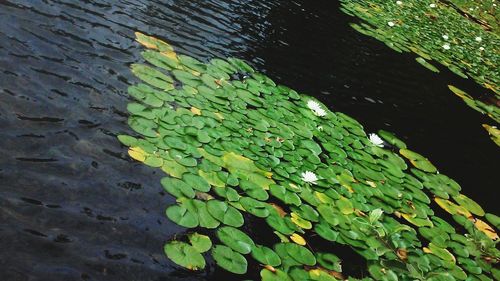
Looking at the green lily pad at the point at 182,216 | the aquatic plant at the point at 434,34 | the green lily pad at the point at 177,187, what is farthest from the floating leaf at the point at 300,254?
the aquatic plant at the point at 434,34

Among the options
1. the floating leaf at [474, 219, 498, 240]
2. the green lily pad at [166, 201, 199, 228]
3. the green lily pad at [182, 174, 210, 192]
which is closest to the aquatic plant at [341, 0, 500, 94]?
the floating leaf at [474, 219, 498, 240]

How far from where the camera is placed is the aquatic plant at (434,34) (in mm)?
9992

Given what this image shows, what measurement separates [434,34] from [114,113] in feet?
36.7

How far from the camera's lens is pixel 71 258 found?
2.47 meters

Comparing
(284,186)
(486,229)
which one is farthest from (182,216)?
(486,229)

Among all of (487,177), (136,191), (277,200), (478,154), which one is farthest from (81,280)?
(478,154)

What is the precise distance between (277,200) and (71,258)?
1.89 m

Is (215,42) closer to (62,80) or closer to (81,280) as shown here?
(62,80)

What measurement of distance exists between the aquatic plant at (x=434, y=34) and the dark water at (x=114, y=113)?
170cm

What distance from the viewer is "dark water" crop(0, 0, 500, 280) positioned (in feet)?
8.57

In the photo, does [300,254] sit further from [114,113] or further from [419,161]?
[419,161]

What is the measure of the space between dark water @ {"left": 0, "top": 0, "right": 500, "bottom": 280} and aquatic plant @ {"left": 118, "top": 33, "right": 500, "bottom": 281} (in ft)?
0.64

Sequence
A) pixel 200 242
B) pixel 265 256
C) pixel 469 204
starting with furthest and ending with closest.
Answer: pixel 469 204 → pixel 265 256 → pixel 200 242

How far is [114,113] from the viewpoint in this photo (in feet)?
12.4
